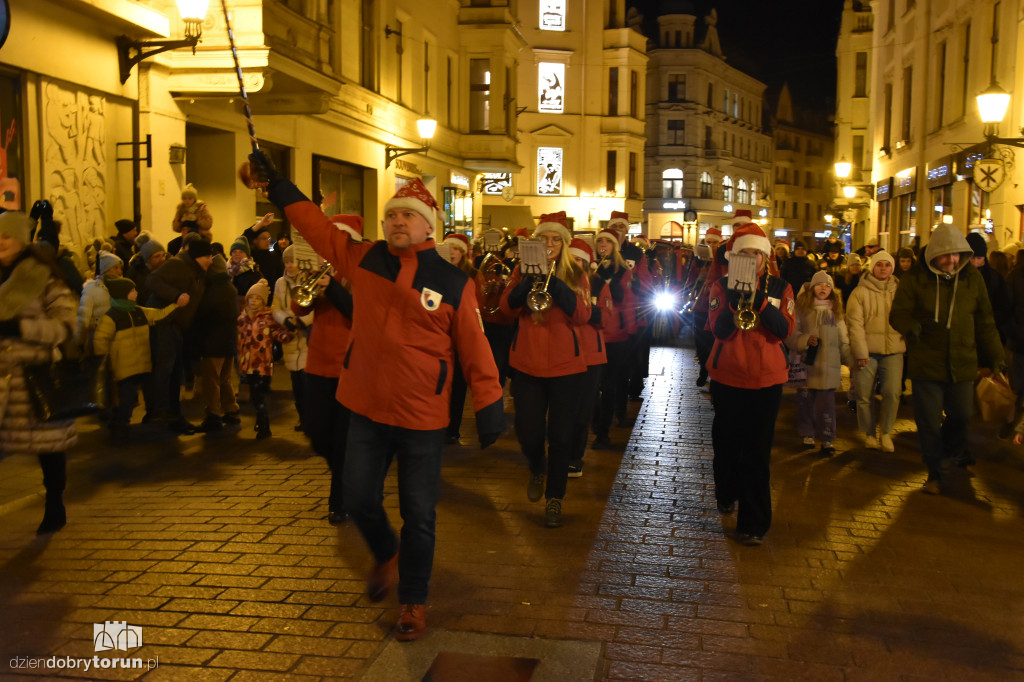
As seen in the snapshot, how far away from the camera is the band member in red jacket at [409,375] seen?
4.59 m

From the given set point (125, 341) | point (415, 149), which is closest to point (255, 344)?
point (125, 341)

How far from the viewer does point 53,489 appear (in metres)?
6.34

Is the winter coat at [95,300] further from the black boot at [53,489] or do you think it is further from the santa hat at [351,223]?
the santa hat at [351,223]

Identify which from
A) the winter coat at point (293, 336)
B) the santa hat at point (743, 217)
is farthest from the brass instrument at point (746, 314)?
the winter coat at point (293, 336)

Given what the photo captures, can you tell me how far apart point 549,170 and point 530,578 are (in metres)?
45.2

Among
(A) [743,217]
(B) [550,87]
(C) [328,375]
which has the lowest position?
(C) [328,375]

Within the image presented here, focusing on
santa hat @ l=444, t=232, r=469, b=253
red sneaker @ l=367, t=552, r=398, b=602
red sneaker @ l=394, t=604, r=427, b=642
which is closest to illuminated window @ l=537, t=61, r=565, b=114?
santa hat @ l=444, t=232, r=469, b=253

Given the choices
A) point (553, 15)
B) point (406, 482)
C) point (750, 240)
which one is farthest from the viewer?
point (553, 15)

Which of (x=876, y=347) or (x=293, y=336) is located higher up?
(x=293, y=336)

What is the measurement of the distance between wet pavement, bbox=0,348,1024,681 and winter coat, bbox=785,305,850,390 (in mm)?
1135

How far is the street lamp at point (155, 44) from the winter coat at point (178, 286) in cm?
397

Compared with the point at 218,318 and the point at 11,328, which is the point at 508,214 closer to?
the point at 218,318

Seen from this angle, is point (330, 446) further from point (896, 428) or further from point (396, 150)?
point (396, 150)
